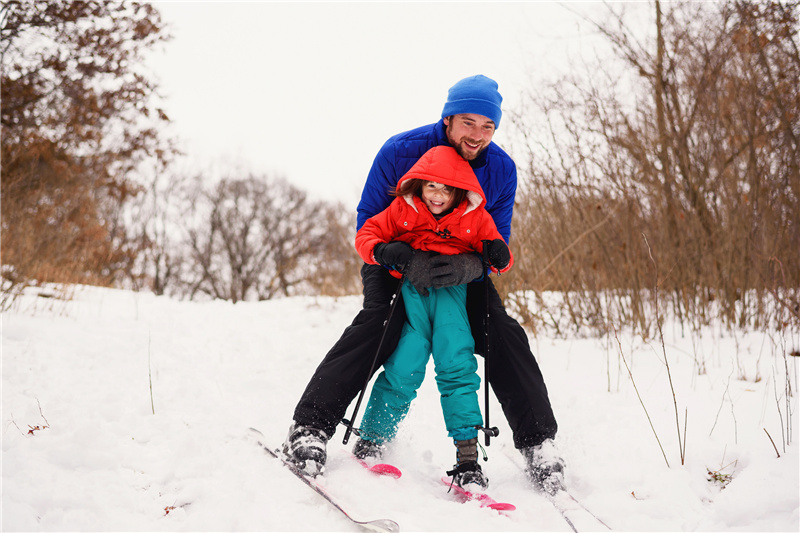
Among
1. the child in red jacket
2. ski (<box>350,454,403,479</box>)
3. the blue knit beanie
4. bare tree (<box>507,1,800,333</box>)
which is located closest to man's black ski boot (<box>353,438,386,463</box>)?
the child in red jacket

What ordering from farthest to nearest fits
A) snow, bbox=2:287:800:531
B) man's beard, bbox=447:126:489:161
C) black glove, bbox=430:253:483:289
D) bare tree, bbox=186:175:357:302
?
bare tree, bbox=186:175:357:302
man's beard, bbox=447:126:489:161
black glove, bbox=430:253:483:289
snow, bbox=2:287:800:531

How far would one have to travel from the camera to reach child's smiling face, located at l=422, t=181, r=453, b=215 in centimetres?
215

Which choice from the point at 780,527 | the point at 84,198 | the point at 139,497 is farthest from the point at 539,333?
the point at 84,198

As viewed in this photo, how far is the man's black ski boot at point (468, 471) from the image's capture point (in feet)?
6.34

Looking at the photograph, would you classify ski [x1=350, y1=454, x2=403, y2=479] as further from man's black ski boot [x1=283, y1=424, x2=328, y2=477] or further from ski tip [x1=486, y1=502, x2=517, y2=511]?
ski tip [x1=486, y1=502, x2=517, y2=511]

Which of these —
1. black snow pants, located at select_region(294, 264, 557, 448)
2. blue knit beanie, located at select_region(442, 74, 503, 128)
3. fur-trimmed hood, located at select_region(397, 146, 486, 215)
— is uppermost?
blue knit beanie, located at select_region(442, 74, 503, 128)

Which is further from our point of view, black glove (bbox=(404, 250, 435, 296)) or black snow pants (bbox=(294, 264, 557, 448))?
black glove (bbox=(404, 250, 435, 296))

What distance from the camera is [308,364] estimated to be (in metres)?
3.96

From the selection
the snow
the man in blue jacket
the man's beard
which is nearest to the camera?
the snow

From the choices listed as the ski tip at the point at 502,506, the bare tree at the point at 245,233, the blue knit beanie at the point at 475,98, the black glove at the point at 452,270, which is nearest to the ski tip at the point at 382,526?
the ski tip at the point at 502,506

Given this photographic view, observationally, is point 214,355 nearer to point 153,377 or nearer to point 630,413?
point 153,377

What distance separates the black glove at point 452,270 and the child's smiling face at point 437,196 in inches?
8.5

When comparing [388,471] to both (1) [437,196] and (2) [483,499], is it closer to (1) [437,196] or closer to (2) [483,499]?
(2) [483,499]

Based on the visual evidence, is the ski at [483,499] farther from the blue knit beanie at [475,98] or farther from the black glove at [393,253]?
the blue knit beanie at [475,98]
